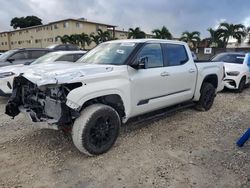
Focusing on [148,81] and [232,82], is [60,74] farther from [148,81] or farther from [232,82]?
[232,82]

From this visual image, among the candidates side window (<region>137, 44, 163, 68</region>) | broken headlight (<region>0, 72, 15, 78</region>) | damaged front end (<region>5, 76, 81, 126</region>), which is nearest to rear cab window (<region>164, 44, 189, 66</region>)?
side window (<region>137, 44, 163, 68</region>)

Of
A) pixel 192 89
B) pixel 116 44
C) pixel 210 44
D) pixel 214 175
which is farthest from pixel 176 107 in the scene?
pixel 210 44

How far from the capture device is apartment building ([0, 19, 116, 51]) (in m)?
55.4

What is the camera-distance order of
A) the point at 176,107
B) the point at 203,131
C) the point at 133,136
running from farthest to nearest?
the point at 176,107 → the point at 203,131 → the point at 133,136

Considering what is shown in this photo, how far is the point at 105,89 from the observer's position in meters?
4.01

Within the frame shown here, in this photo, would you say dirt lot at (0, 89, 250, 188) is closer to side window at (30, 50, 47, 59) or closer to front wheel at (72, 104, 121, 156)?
front wheel at (72, 104, 121, 156)

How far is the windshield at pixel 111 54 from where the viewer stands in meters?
4.71

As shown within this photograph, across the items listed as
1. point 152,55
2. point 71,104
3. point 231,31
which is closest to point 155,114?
point 152,55

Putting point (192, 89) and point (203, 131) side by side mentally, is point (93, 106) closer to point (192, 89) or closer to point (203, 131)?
point (203, 131)

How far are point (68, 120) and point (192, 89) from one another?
3.29 metres

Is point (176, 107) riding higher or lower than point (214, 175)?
higher

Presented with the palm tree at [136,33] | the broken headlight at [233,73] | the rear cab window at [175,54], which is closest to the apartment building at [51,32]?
the palm tree at [136,33]

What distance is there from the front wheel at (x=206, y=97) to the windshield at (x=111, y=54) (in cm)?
257

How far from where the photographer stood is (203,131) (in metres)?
5.30
